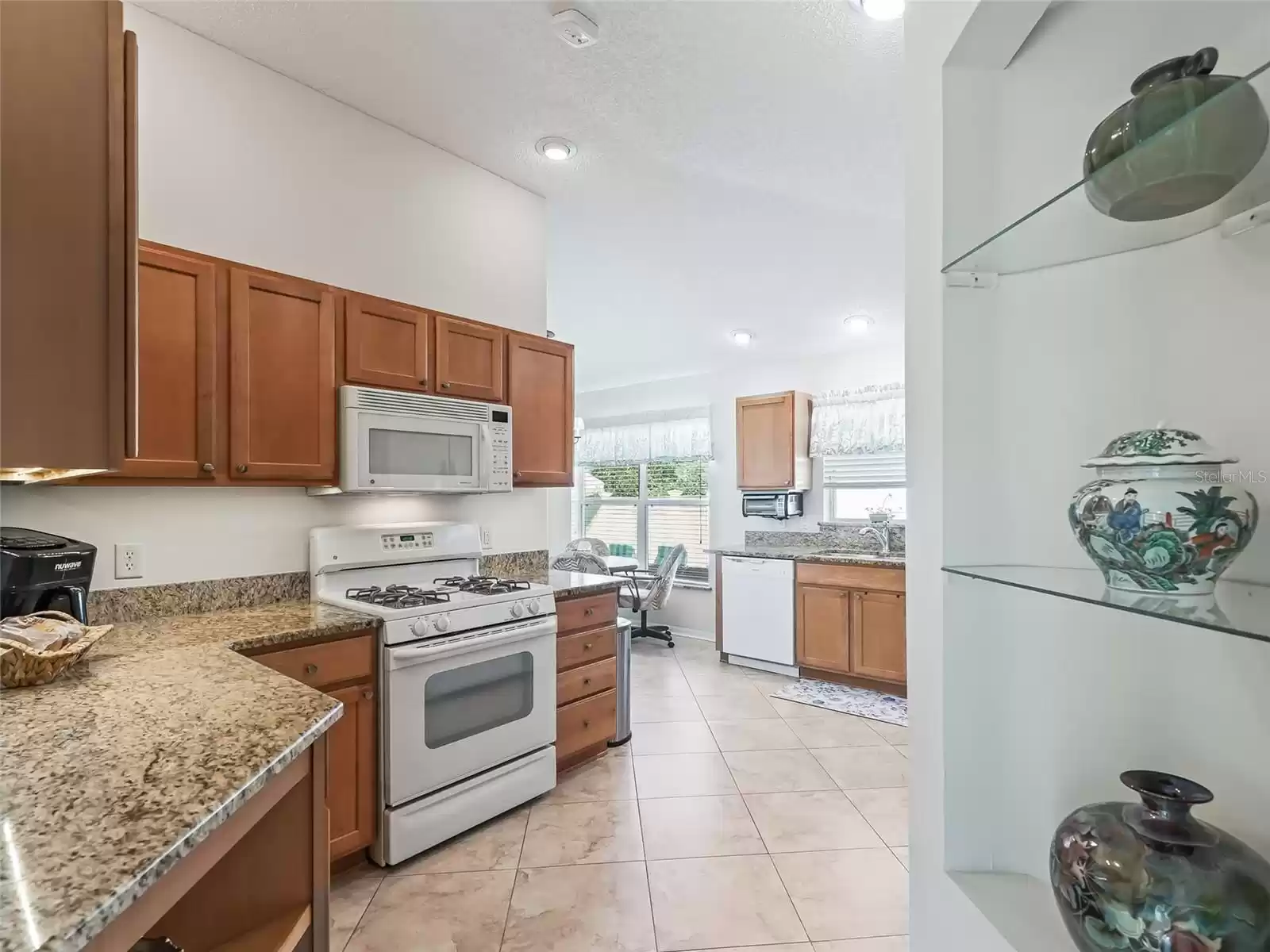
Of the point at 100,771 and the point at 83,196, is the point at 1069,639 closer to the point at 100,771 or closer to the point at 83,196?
the point at 100,771

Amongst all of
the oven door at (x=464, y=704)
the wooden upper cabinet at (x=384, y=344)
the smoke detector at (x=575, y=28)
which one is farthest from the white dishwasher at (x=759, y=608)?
the smoke detector at (x=575, y=28)

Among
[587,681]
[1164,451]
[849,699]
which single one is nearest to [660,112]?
[1164,451]

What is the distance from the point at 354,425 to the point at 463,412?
1.67 ft

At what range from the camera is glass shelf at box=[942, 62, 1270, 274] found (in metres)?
0.68

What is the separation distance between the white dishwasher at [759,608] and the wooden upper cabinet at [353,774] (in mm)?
3222

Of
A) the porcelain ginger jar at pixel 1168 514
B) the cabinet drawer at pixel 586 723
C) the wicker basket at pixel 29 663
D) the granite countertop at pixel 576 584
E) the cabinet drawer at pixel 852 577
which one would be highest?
the porcelain ginger jar at pixel 1168 514

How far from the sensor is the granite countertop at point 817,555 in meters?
4.21

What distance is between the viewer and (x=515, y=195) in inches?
125

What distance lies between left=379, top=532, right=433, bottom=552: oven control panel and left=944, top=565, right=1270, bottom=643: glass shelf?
92.5 inches

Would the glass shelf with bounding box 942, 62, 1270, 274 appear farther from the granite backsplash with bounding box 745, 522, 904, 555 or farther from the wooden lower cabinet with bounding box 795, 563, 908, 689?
the granite backsplash with bounding box 745, 522, 904, 555

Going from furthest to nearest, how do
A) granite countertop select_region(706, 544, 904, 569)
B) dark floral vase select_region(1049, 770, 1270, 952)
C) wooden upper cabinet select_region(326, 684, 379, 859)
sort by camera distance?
granite countertop select_region(706, 544, 904, 569), wooden upper cabinet select_region(326, 684, 379, 859), dark floral vase select_region(1049, 770, 1270, 952)

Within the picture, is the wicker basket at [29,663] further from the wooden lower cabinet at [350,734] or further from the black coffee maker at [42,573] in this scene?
the wooden lower cabinet at [350,734]

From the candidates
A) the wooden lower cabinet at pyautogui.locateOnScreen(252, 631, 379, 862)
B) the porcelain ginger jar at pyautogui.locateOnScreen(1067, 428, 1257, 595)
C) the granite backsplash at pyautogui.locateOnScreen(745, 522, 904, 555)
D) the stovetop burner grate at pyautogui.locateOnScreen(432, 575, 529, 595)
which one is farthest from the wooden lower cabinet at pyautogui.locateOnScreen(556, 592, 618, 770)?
the granite backsplash at pyautogui.locateOnScreen(745, 522, 904, 555)

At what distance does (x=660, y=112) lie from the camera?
2406mm
